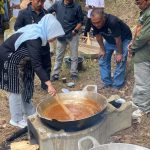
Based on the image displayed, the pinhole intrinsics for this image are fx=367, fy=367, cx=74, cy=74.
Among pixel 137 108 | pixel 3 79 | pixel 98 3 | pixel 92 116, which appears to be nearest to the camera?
pixel 92 116

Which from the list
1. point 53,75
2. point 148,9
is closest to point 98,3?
point 53,75

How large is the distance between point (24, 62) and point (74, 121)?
151cm

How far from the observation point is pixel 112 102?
6.30m

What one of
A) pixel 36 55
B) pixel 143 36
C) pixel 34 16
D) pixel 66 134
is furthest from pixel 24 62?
pixel 143 36

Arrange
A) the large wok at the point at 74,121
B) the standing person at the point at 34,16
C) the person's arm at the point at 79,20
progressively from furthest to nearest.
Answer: the person's arm at the point at 79,20 → the standing person at the point at 34,16 → the large wok at the point at 74,121

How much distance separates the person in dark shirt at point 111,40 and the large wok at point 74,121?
1.67 m

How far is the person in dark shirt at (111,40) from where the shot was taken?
6.99 metres

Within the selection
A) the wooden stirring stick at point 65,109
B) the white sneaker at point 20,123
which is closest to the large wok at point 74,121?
the wooden stirring stick at point 65,109

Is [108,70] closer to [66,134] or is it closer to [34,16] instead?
[34,16]

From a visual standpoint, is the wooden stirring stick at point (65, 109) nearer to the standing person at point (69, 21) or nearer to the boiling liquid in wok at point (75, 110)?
the boiling liquid in wok at point (75, 110)

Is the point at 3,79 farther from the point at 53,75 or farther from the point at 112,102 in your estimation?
the point at 53,75

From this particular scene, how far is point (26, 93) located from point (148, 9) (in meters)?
2.50

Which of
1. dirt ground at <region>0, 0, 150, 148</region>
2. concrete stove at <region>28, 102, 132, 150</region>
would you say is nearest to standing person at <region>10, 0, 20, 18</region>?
dirt ground at <region>0, 0, 150, 148</region>

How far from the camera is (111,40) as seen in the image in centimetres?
749
